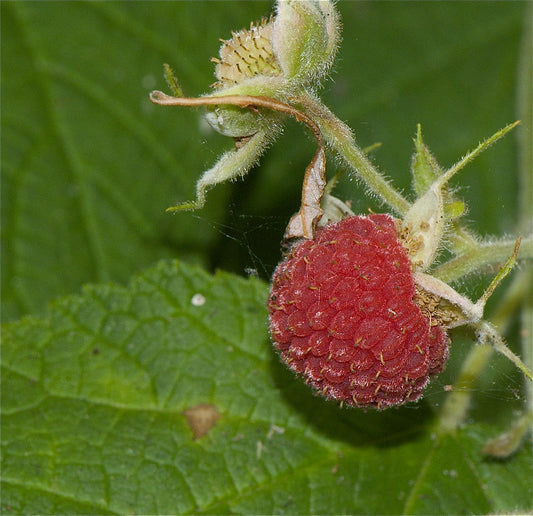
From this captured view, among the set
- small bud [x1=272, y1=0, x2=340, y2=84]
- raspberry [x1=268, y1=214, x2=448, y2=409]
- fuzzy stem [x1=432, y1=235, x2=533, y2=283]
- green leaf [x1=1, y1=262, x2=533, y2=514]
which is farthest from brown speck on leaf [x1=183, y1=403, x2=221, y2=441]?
small bud [x1=272, y1=0, x2=340, y2=84]

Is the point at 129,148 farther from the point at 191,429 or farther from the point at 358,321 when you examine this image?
the point at 358,321

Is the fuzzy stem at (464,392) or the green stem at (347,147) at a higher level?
the green stem at (347,147)

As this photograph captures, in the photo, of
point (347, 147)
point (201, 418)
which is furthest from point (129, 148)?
point (347, 147)

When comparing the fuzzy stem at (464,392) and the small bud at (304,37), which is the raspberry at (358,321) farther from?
the fuzzy stem at (464,392)

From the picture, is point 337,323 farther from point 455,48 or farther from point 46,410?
point 455,48

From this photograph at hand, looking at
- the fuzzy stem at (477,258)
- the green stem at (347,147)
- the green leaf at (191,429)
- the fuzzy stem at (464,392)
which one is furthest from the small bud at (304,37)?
the fuzzy stem at (464,392)

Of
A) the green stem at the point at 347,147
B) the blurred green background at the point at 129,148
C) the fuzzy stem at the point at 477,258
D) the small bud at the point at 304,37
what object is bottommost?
the fuzzy stem at the point at 477,258

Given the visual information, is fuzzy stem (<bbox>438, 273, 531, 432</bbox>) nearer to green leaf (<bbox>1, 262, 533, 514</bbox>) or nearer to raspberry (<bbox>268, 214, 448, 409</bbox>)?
green leaf (<bbox>1, 262, 533, 514</bbox>)

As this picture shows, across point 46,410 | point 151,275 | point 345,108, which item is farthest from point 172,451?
point 345,108
